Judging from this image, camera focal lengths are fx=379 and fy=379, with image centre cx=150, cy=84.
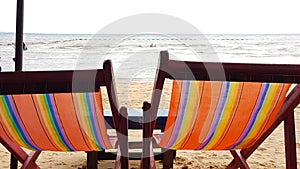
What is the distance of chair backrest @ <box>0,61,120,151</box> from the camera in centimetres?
126

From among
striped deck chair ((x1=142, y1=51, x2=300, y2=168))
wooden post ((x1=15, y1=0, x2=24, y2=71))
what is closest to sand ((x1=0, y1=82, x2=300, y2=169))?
wooden post ((x1=15, y1=0, x2=24, y2=71))

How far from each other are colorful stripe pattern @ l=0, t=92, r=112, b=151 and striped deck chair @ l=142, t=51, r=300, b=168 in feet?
0.70

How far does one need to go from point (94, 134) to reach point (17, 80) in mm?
421

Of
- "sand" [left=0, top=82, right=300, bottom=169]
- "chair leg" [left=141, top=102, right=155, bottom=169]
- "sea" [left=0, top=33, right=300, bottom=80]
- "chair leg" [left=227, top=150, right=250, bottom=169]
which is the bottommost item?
"sea" [left=0, top=33, right=300, bottom=80]

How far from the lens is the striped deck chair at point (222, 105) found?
1347 millimetres

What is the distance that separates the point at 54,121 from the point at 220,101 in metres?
0.66

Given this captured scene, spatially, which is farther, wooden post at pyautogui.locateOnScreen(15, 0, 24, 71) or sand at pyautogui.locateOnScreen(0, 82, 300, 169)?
sand at pyautogui.locateOnScreen(0, 82, 300, 169)

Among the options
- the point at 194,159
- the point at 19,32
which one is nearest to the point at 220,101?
the point at 19,32

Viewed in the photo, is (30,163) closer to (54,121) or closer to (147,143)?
(54,121)

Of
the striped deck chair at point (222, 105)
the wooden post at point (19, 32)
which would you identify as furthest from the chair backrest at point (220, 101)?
the wooden post at point (19, 32)

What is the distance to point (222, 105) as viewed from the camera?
1511 millimetres

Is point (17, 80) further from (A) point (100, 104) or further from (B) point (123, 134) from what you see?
(B) point (123, 134)

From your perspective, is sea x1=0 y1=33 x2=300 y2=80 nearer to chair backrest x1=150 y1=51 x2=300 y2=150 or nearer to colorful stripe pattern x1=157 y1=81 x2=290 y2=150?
chair backrest x1=150 y1=51 x2=300 y2=150

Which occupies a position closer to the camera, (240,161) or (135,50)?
(240,161)
